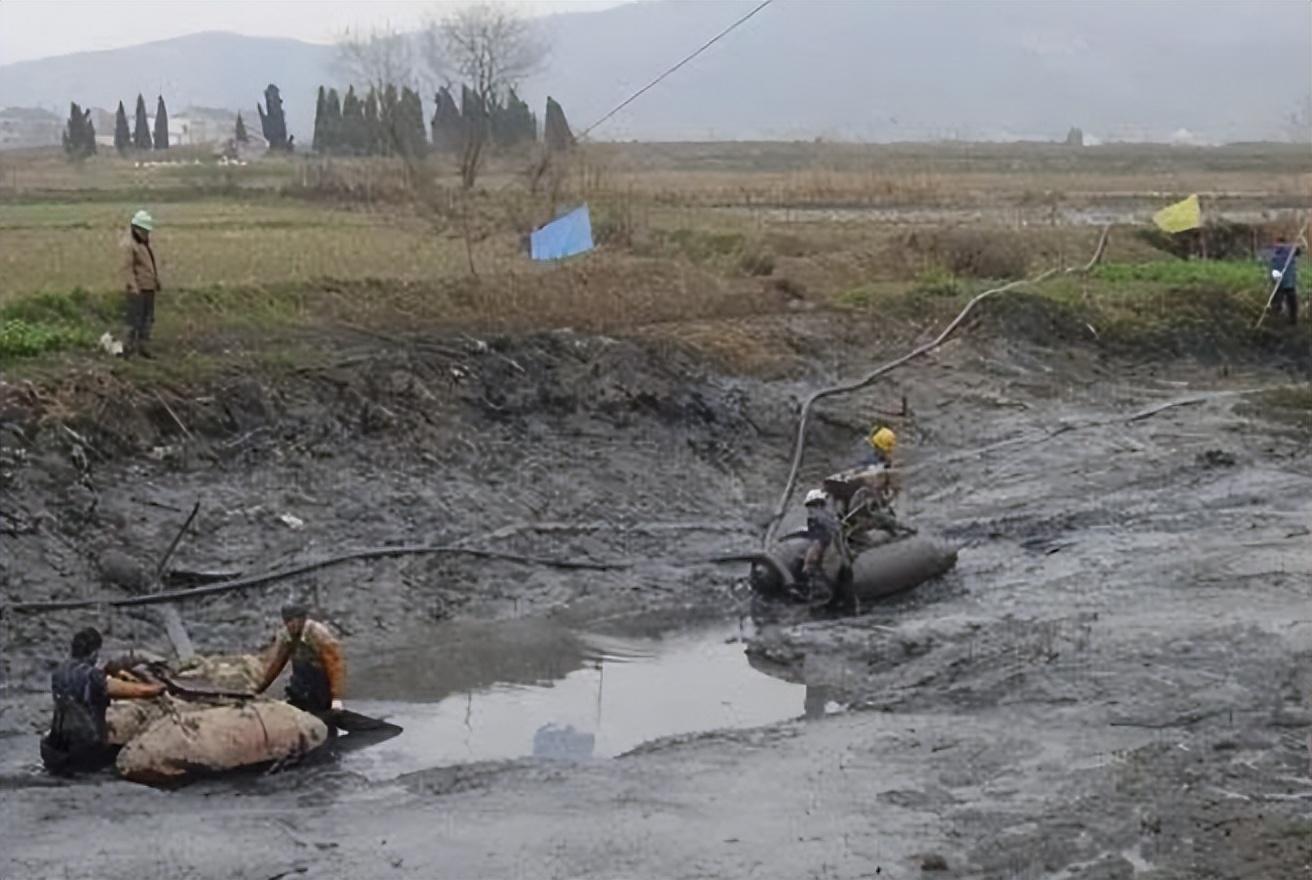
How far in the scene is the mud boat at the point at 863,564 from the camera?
1722cm

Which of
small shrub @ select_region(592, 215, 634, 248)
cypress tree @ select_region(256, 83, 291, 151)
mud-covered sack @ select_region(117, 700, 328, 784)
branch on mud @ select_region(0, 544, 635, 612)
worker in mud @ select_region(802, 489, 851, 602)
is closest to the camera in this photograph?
mud-covered sack @ select_region(117, 700, 328, 784)

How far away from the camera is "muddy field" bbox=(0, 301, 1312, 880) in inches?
437

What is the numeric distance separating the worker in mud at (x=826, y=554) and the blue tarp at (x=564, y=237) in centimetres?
1064

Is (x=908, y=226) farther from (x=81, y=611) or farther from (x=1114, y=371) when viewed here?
(x=81, y=611)

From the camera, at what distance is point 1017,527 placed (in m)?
20.6

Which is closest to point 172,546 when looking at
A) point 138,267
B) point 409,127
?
point 138,267

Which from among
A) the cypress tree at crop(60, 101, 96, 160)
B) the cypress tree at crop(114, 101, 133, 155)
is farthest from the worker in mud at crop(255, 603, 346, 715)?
the cypress tree at crop(114, 101, 133, 155)

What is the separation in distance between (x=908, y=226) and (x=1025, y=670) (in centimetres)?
2942

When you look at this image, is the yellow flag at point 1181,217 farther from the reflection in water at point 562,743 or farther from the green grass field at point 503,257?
the reflection in water at point 562,743

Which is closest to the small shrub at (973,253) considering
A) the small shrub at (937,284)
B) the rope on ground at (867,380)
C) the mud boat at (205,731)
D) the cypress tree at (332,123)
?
the rope on ground at (867,380)

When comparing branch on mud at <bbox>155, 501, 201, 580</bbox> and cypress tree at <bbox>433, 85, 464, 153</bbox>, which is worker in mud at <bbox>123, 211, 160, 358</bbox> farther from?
cypress tree at <bbox>433, 85, 464, 153</bbox>

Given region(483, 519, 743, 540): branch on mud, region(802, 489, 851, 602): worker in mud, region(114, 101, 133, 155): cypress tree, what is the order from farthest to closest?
region(114, 101, 133, 155): cypress tree → region(483, 519, 743, 540): branch on mud → region(802, 489, 851, 602): worker in mud

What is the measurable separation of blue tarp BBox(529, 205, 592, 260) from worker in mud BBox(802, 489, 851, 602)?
34.9 feet

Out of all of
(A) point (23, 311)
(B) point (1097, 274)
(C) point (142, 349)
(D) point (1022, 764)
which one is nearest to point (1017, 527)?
(D) point (1022, 764)
